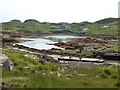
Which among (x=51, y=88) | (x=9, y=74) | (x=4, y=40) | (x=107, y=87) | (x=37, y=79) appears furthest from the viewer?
(x=4, y=40)

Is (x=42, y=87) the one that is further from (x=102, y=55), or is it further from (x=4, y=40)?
(x=4, y=40)

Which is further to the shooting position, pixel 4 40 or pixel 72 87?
pixel 4 40

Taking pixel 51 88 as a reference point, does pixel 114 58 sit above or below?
below

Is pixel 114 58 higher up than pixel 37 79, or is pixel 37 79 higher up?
pixel 37 79

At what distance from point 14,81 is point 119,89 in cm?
600

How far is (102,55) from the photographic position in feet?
208

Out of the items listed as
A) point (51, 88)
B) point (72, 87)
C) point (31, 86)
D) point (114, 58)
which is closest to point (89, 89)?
point (72, 87)

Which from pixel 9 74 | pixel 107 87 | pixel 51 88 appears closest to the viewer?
pixel 51 88

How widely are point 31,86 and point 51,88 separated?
1198 mm

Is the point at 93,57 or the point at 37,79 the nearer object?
the point at 37,79

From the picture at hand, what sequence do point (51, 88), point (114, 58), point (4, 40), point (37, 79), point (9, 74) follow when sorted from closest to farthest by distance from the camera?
point (51, 88) < point (37, 79) < point (9, 74) < point (114, 58) < point (4, 40)

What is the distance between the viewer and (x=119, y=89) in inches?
610

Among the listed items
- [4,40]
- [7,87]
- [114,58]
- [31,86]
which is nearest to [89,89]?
[31,86]

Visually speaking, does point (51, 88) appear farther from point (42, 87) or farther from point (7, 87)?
point (7, 87)
